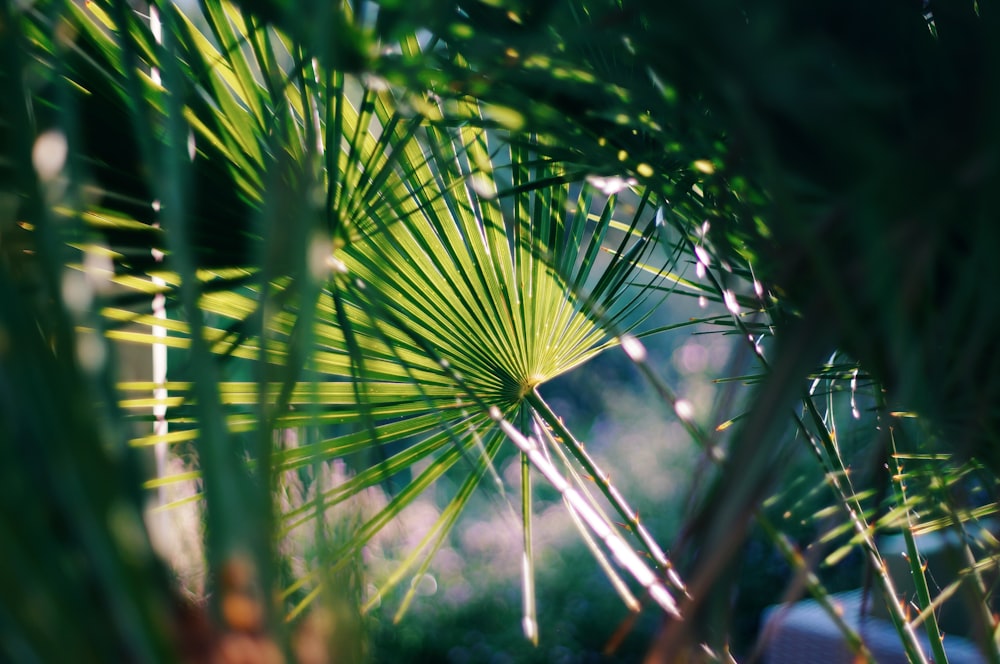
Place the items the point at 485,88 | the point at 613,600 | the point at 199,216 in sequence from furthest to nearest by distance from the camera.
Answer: the point at 613,600 < the point at 199,216 < the point at 485,88

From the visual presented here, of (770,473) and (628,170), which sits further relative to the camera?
(628,170)

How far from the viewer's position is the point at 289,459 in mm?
774

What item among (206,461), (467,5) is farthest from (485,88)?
(206,461)

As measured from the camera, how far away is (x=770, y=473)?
30 centimetres

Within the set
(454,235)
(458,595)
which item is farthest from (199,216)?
(458,595)

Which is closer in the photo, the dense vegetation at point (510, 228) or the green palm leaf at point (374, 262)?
the dense vegetation at point (510, 228)

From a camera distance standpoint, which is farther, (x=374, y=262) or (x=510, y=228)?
(x=374, y=262)

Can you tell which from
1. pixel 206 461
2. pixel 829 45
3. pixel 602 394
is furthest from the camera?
pixel 602 394

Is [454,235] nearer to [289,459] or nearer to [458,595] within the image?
[289,459]

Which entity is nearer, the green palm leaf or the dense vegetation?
the dense vegetation

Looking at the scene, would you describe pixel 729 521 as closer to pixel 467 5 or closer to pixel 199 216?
pixel 467 5

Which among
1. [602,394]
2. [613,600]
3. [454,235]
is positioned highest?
[454,235]

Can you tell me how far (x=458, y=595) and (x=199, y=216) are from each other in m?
3.00

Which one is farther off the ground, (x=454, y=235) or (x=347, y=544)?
(x=454, y=235)
